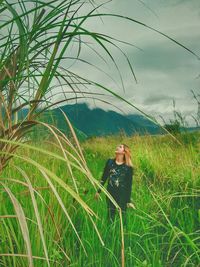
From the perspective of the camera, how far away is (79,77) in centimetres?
161

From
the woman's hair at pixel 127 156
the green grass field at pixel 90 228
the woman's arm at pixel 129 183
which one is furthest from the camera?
the woman's hair at pixel 127 156

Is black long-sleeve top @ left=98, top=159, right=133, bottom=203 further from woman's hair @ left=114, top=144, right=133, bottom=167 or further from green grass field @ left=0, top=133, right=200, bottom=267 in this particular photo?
green grass field @ left=0, top=133, right=200, bottom=267

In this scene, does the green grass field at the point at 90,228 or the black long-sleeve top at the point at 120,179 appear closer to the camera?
the green grass field at the point at 90,228

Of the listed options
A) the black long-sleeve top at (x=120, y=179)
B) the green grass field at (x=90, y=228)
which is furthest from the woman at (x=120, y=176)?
the green grass field at (x=90, y=228)

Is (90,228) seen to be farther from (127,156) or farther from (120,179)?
(127,156)

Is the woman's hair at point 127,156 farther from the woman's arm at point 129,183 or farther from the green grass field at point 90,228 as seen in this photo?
the green grass field at point 90,228

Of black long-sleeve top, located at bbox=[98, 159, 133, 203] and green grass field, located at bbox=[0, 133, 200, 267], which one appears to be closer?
green grass field, located at bbox=[0, 133, 200, 267]

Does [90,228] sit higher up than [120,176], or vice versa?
[120,176]

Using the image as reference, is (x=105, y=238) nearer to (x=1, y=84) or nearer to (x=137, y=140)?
(x=1, y=84)

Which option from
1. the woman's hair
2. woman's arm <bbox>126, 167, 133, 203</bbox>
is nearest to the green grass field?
woman's arm <bbox>126, 167, 133, 203</bbox>

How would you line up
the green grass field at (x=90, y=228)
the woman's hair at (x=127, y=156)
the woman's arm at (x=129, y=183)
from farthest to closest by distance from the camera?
the woman's hair at (x=127, y=156) < the woman's arm at (x=129, y=183) < the green grass field at (x=90, y=228)

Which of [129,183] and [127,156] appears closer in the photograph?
[129,183]

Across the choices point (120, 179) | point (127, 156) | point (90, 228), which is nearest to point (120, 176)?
point (120, 179)

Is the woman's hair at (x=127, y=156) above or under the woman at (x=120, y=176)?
above
